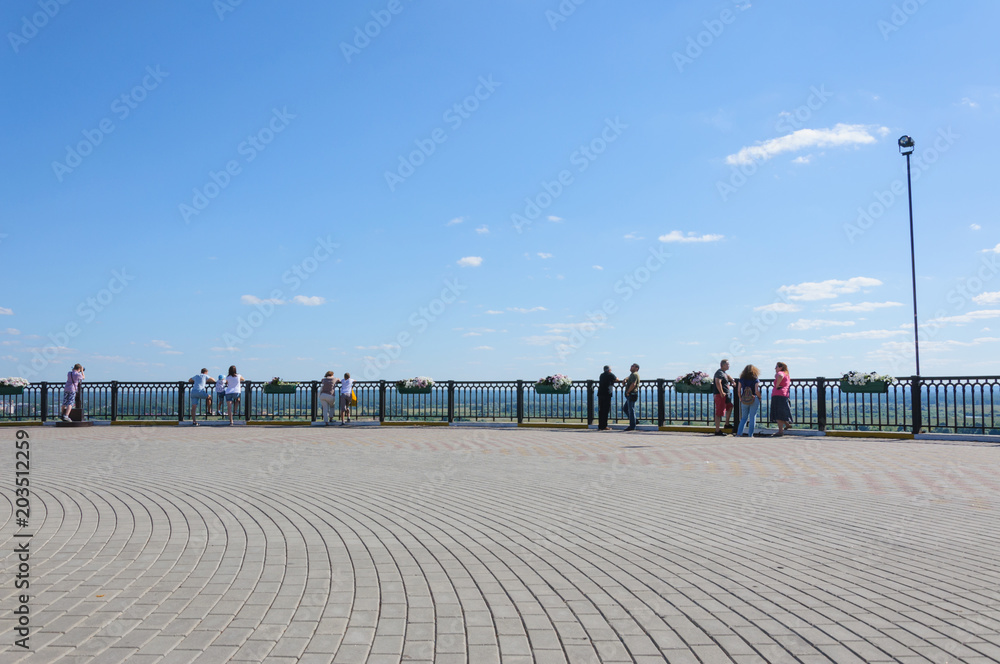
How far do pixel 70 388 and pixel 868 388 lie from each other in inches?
921

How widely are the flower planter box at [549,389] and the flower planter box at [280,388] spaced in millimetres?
→ 7949

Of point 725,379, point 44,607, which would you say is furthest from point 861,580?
point 725,379

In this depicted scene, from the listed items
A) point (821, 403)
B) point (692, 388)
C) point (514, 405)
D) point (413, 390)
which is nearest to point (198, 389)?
point (413, 390)

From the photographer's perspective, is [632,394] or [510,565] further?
[632,394]

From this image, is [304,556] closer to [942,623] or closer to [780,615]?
[780,615]

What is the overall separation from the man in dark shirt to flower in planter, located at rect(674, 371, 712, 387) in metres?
1.84

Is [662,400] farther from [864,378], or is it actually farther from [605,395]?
[864,378]

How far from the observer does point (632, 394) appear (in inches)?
829

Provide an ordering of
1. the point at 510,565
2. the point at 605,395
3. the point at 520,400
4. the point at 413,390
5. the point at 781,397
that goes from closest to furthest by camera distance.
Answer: the point at 510,565
the point at 781,397
the point at 605,395
the point at 520,400
the point at 413,390

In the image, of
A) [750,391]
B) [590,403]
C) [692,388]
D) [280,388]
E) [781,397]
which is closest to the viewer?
[750,391]

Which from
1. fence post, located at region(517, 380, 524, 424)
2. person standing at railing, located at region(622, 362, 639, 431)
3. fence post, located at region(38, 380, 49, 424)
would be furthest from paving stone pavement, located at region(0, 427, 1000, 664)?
fence post, located at region(38, 380, 49, 424)

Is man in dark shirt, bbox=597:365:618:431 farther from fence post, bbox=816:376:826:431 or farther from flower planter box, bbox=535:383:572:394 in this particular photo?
fence post, bbox=816:376:826:431

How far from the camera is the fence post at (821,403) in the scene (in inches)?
757

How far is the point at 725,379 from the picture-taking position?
19438mm
